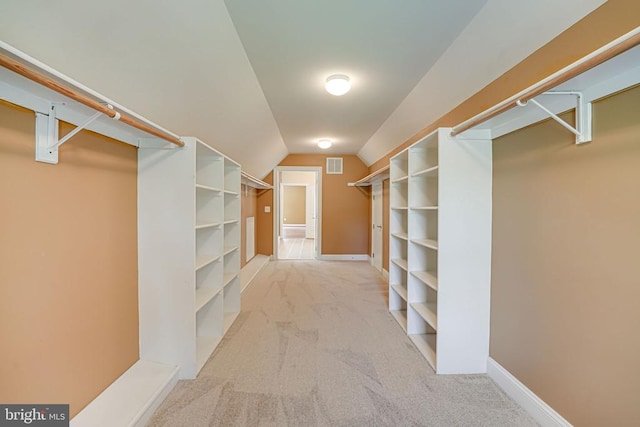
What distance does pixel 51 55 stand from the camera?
1.06 metres

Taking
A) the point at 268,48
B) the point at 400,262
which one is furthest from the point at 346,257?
the point at 268,48

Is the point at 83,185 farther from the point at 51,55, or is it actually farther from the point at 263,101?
the point at 263,101

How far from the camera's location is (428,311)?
2295 mm

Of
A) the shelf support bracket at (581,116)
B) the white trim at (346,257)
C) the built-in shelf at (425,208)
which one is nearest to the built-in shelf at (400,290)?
the built-in shelf at (425,208)

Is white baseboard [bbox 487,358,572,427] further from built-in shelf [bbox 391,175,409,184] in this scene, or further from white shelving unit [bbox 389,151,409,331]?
built-in shelf [bbox 391,175,409,184]

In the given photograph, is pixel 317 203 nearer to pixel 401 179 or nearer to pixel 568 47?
pixel 401 179

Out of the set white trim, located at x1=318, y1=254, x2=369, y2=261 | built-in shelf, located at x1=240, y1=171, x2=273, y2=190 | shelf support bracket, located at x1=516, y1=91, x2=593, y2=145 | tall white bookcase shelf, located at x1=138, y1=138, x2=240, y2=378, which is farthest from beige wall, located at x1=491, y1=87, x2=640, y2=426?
white trim, located at x1=318, y1=254, x2=369, y2=261

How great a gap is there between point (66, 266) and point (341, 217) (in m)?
5.09

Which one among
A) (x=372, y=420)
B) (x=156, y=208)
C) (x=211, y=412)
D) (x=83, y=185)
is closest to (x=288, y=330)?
(x=211, y=412)

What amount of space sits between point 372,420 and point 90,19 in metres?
2.41

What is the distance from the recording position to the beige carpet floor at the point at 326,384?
1.53m

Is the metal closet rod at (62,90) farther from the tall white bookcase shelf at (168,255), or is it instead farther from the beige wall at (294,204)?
the beige wall at (294,204)

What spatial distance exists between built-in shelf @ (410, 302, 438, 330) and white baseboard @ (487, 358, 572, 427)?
439mm

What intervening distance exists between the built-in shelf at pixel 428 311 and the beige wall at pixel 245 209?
126 inches
